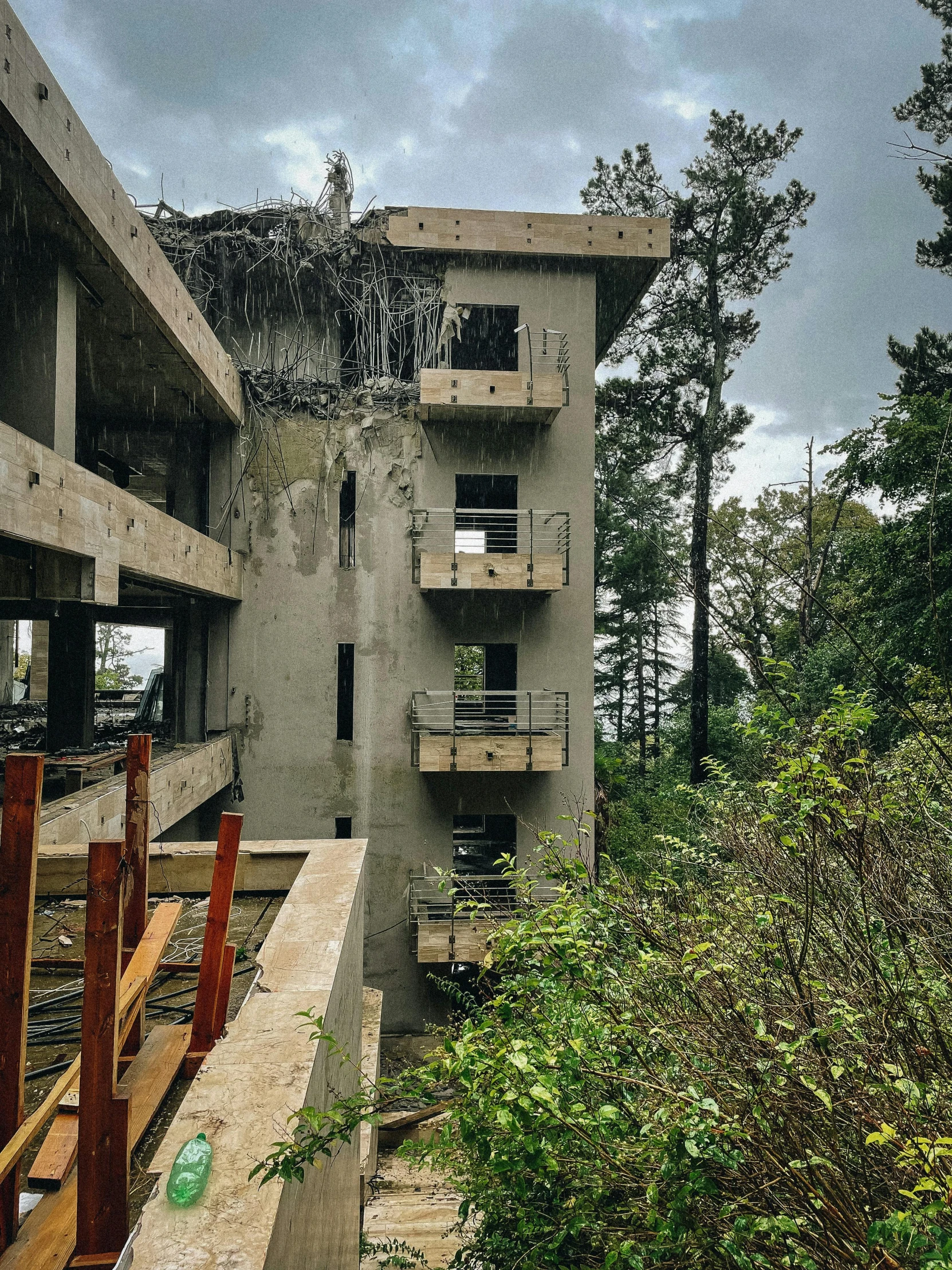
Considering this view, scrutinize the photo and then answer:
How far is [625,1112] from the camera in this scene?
312cm

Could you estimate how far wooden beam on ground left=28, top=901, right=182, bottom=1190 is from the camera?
264cm

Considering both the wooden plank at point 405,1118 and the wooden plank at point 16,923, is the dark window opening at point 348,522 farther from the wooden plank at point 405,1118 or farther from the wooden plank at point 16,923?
the wooden plank at point 16,923

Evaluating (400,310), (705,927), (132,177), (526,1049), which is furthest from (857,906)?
(132,177)

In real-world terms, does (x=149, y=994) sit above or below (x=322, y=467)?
below

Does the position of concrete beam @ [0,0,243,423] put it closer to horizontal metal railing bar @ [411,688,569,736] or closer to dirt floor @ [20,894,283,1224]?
dirt floor @ [20,894,283,1224]

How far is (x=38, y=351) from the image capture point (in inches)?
321

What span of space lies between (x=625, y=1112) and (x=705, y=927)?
2.39 metres

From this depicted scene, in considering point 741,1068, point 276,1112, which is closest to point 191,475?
point 276,1112

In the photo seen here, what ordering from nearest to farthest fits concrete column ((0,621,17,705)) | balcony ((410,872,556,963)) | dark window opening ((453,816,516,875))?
1. balcony ((410,872,556,963))
2. dark window opening ((453,816,516,875))
3. concrete column ((0,621,17,705))

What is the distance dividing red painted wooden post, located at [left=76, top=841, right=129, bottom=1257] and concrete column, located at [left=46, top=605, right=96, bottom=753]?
9483mm

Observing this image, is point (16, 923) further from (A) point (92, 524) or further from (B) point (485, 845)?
(B) point (485, 845)

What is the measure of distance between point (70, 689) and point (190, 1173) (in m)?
10.0

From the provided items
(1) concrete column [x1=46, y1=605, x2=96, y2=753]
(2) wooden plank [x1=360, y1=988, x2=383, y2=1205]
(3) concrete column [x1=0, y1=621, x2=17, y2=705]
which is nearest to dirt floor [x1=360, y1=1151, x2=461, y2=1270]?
(2) wooden plank [x1=360, y1=988, x2=383, y2=1205]

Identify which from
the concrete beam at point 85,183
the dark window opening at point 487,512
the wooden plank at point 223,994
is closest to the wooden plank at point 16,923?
the wooden plank at point 223,994
